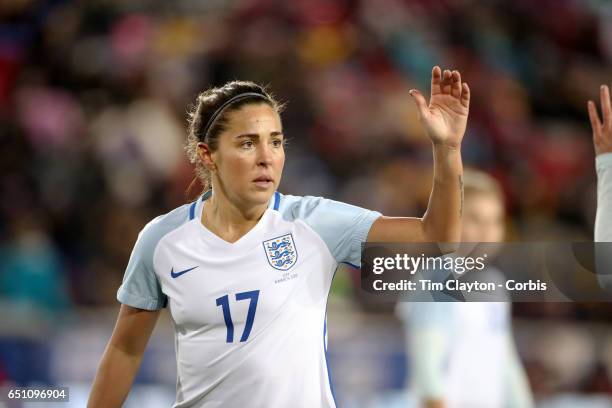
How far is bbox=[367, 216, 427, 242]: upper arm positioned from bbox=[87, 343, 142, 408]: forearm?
90cm

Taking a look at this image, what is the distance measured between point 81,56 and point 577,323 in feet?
15.2

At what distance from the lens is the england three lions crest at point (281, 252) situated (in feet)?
10.3

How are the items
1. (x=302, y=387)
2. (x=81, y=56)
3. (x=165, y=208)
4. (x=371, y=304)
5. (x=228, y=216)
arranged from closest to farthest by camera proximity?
(x=302, y=387)
(x=228, y=216)
(x=371, y=304)
(x=165, y=208)
(x=81, y=56)

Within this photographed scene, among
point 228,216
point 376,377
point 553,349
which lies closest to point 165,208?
point 376,377

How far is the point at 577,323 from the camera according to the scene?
5941mm

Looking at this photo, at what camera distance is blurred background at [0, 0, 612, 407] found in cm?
554

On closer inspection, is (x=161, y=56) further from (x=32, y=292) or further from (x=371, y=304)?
(x=371, y=304)

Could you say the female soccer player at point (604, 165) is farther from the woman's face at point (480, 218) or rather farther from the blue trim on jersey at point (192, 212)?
the blue trim on jersey at point (192, 212)

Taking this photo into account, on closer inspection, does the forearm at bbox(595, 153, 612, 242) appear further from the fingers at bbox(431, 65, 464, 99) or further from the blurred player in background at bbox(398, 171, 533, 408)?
the blurred player in background at bbox(398, 171, 533, 408)

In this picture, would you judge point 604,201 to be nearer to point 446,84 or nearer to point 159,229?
point 446,84

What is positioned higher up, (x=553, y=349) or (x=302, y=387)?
(x=553, y=349)

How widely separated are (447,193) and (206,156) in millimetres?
864

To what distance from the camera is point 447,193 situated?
286cm

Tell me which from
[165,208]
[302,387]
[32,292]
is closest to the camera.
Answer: [302,387]
